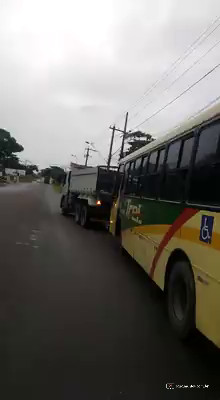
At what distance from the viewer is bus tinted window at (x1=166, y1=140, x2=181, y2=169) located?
583 cm

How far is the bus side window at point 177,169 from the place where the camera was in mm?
5285

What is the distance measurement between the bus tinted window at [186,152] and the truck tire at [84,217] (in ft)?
39.0

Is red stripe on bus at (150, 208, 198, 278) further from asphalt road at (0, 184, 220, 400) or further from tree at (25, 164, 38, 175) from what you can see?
tree at (25, 164, 38, 175)

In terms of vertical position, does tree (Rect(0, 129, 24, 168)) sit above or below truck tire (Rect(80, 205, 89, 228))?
above

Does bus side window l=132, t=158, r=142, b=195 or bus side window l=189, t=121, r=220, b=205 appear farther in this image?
bus side window l=132, t=158, r=142, b=195

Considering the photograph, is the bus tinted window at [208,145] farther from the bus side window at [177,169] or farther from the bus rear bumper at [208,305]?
the bus rear bumper at [208,305]

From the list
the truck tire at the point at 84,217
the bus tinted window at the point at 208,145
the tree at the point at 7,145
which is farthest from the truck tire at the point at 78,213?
the tree at the point at 7,145

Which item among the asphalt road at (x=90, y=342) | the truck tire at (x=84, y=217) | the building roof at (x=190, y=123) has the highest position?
the building roof at (x=190, y=123)

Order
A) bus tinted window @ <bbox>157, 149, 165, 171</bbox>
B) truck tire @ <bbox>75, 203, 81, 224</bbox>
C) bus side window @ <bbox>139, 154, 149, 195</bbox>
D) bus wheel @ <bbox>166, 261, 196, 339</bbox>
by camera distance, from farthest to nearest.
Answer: truck tire @ <bbox>75, 203, 81, 224</bbox>
bus side window @ <bbox>139, 154, 149, 195</bbox>
bus tinted window @ <bbox>157, 149, 165, 171</bbox>
bus wheel @ <bbox>166, 261, 196, 339</bbox>

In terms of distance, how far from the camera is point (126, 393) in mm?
3371

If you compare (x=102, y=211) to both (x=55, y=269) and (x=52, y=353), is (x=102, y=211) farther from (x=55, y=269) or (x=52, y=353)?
(x=52, y=353)

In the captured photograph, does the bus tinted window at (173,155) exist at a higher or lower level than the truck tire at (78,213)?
higher

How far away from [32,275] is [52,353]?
3.41m

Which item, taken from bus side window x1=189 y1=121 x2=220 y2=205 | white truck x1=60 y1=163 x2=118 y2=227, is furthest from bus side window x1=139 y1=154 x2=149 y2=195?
white truck x1=60 y1=163 x2=118 y2=227
